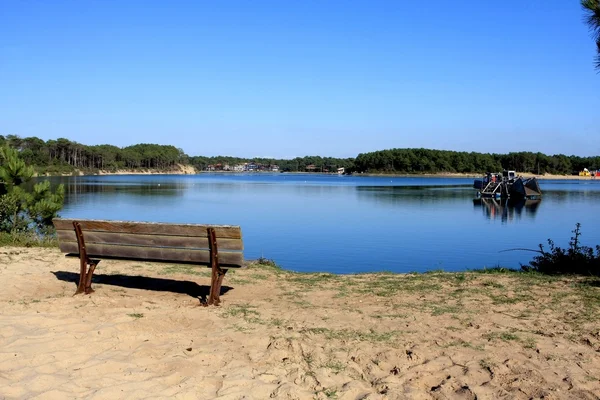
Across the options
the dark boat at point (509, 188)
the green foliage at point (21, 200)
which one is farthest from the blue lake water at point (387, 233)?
the dark boat at point (509, 188)

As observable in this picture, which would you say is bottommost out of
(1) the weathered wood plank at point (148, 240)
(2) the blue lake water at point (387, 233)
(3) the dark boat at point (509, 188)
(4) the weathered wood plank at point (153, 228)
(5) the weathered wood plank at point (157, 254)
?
(2) the blue lake water at point (387, 233)

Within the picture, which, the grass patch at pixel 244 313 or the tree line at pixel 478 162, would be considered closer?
the grass patch at pixel 244 313

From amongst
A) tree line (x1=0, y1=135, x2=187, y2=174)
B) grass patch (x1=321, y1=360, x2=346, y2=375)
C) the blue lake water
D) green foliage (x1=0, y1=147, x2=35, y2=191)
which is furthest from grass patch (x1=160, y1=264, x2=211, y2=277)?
tree line (x1=0, y1=135, x2=187, y2=174)

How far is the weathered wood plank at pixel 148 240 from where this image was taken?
6621 mm

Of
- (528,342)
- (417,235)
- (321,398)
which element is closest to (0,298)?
(321,398)

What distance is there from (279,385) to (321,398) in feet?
1.26

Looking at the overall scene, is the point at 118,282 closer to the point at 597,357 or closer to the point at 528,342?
the point at 528,342

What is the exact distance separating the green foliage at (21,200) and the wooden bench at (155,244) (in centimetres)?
794

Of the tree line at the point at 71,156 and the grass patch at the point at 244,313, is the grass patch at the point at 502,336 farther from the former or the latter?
the tree line at the point at 71,156

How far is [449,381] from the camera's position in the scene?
14.3 feet

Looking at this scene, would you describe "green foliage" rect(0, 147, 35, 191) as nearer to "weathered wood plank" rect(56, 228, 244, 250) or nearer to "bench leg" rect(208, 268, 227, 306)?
"weathered wood plank" rect(56, 228, 244, 250)

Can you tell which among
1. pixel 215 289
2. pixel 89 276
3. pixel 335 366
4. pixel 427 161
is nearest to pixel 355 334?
pixel 335 366

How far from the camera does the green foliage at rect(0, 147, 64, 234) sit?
47.0 ft

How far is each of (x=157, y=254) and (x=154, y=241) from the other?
0.17m
